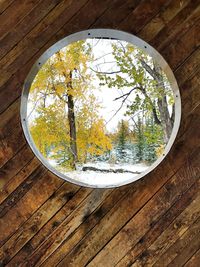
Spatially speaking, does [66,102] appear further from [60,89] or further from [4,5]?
[4,5]

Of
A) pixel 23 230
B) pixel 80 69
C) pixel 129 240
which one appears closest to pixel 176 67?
pixel 129 240

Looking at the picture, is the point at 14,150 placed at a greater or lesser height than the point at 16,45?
lesser

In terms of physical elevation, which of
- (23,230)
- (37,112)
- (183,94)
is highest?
(183,94)

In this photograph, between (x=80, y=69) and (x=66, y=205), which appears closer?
(x=66, y=205)

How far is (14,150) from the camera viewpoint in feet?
5.25

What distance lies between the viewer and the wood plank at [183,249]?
1612mm

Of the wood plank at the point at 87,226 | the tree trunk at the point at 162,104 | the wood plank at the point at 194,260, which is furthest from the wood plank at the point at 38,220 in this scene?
the tree trunk at the point at 162,104

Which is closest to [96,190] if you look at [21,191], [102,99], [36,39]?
[21,191]

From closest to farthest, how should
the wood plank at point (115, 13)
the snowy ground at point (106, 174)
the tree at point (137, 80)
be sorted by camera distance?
the wood plank at point (115, 13)
the tree at point (137, 80)
the snowy ground at point (106, 174)

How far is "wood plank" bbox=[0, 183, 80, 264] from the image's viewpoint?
5.25ft

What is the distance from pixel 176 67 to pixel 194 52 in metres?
0.11

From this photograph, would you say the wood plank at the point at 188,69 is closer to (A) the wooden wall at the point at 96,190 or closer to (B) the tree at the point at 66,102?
(A) the wooden wall at the point at 96,190

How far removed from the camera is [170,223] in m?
1.61

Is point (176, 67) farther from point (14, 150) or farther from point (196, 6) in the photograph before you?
point (14, 150)
